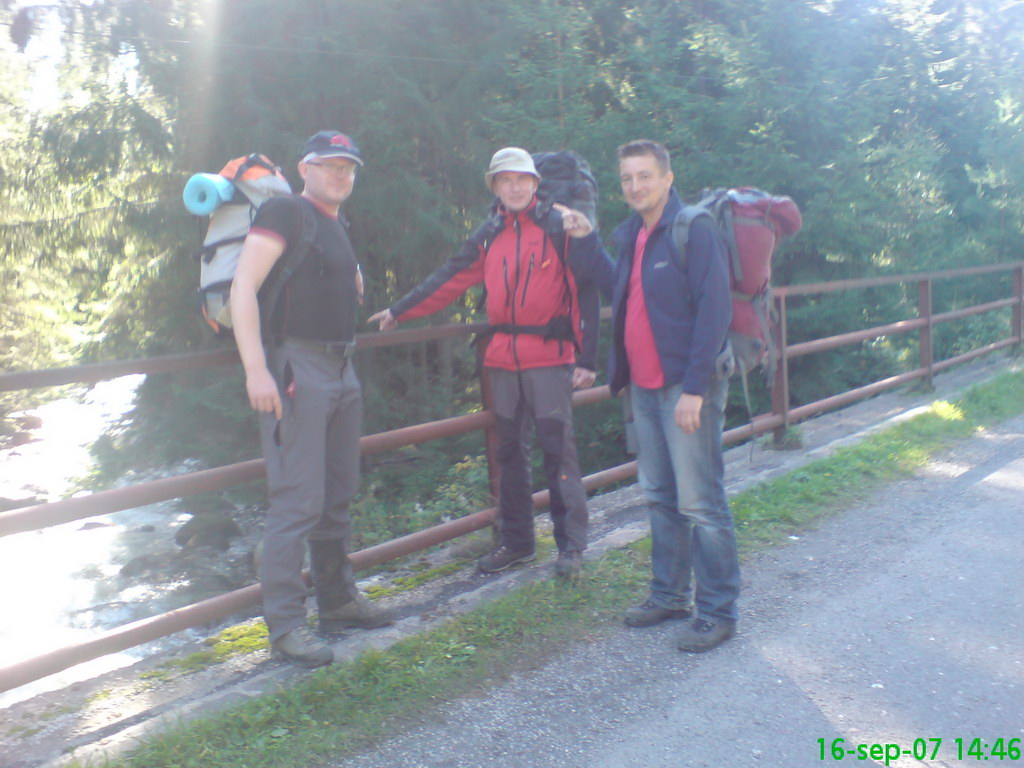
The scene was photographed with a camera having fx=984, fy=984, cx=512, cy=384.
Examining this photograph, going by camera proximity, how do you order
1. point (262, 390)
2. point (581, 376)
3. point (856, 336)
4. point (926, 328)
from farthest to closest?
point (926, 328) < point (856, 336) < point (581, 376) < point (262, 390)

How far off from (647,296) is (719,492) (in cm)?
77

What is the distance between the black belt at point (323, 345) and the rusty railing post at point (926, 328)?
6.23 meters

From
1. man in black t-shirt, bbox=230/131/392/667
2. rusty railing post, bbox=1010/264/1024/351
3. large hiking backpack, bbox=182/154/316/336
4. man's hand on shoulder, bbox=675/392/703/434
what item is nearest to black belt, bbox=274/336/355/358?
man in black t-shirt, bbox=230/131/392/667

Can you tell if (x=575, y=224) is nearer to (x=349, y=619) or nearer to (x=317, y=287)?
(x=317, y=287)

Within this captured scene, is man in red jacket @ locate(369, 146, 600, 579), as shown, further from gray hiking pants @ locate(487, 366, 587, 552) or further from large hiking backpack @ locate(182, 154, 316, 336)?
large hiking backpack @ locate(182, 154, 316, 336)

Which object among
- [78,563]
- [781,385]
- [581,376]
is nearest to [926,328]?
[781,385]

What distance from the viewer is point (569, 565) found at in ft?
13.8

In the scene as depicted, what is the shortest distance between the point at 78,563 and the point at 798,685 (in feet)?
33.4

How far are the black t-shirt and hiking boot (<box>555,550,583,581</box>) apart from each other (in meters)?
1.45

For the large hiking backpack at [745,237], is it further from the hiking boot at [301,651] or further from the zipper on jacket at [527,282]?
the hiking boot at [301,651]

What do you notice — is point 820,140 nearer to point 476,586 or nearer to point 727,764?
point 476,586

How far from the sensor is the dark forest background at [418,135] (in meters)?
10.8

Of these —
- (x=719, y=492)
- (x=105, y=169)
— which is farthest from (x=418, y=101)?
(x=719, y=492)

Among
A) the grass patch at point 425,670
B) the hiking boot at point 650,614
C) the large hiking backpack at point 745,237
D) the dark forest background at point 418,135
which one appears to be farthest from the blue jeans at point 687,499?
the dark forest background at point 418,135
